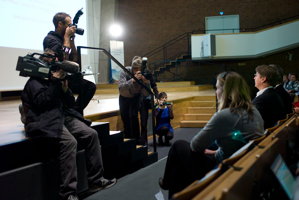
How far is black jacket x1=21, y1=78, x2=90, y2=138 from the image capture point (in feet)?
6.70

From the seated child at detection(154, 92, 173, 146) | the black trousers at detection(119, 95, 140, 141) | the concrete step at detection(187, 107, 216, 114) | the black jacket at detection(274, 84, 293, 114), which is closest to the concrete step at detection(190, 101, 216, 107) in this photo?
the concrete step at detection(187, 107, 216, 114)

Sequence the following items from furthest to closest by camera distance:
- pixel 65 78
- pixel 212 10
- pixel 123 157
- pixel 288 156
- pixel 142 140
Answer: pixel 212 10
pixel 142 140
pixel 123 157
pixel 65 78
pixel 288 156

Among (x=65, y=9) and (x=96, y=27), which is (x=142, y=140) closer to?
(x=65, y=9)

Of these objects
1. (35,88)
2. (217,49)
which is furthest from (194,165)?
(217,49)

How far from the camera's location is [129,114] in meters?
3.59

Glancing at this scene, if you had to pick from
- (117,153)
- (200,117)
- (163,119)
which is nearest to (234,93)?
(117,153)

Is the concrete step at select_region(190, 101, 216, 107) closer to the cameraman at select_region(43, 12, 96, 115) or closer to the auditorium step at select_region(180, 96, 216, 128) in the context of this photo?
the auditorium step at select_region(180, 96, 216, 128)

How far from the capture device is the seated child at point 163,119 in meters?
4.29

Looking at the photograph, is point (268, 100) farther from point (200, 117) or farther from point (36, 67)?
point (200, 117)

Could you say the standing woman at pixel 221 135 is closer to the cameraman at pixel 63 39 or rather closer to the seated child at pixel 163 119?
the cameraman at pixel 63 39

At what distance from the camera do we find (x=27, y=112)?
6.95 ft

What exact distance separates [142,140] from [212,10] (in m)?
9.61

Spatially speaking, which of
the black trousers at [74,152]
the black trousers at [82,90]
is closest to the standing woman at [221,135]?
the black trousers at [74,152]

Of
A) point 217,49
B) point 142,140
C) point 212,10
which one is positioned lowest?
→ point 142,140
